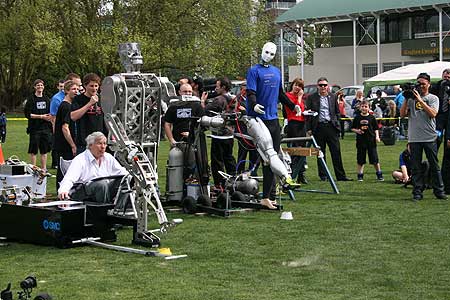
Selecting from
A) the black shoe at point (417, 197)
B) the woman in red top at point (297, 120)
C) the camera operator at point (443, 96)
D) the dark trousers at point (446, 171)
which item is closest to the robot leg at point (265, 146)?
the black shoe at point (417, 197)

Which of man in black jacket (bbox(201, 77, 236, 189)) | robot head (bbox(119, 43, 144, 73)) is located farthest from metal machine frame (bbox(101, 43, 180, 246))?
man in black jacket (bbox(201, 77, 236, 189))

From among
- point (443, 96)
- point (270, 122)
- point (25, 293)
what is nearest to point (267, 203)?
point (270, 122)

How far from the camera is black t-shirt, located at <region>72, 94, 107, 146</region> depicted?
10.7 metres

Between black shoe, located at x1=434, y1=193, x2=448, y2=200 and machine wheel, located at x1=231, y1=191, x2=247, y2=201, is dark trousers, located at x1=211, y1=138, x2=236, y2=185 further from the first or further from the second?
black shoe, located at x1=434, y1=193, x2=448, y2=200

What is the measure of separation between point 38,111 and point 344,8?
39079 millimetres

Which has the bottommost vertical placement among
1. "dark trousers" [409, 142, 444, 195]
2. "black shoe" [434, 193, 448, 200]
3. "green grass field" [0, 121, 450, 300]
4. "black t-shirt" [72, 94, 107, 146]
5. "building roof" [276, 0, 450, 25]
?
"green grass field" [0, 121, 450, 300]

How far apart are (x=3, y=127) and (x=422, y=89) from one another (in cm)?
1889

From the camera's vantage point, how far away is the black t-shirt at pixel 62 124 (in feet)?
36.5

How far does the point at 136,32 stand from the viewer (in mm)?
43969

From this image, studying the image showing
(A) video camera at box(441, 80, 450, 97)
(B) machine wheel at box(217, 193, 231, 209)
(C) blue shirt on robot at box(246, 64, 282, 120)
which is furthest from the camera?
(A) video camera at box(441, 80, 450, 97)

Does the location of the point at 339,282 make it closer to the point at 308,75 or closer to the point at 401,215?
the point at 401,215

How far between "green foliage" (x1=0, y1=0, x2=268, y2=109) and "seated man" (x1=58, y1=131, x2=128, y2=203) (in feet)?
110

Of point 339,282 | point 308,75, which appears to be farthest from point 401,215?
point 308,75

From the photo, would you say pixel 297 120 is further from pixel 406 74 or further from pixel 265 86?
pixel 406 74
